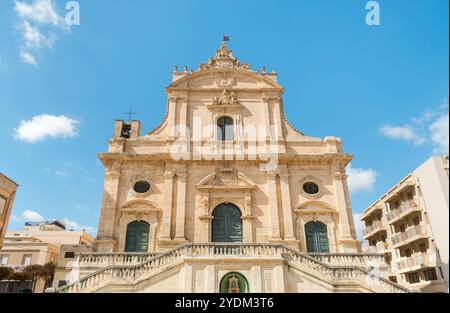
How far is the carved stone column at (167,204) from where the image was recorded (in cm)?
1686

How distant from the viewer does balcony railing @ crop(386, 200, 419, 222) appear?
75.4 ft

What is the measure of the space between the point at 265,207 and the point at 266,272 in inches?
239

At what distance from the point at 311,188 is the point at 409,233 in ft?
34.1

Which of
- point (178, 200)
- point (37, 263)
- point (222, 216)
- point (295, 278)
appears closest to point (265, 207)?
point (222, 216)

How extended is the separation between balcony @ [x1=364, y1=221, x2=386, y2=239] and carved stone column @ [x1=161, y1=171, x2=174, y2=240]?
64.3 ft

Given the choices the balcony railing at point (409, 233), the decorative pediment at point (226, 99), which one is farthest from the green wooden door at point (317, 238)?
the balcony railing at point (409, 233)

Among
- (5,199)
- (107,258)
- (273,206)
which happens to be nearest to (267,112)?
(273,206)

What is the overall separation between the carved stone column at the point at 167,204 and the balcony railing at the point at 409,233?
1699cm

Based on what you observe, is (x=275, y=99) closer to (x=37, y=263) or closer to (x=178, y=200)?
(x=178, y=200)

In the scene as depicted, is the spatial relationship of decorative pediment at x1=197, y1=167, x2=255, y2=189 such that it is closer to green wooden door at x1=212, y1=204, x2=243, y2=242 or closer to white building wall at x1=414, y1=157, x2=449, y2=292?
green wooden door at x1=212, y1=204, x2=243, y2=242

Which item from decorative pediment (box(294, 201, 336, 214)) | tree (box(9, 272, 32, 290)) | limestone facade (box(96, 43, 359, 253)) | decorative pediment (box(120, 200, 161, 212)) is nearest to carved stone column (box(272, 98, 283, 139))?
limestone facade (box(96, 43, 359, 253))

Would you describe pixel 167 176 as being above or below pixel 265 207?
above

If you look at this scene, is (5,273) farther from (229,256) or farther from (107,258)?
(229,256)

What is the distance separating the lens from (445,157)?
450 centimetres
